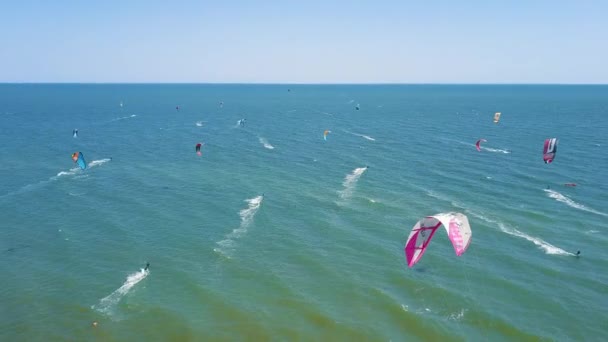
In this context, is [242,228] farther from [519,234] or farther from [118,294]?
[519,234]

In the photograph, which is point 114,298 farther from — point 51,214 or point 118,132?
point 118,132

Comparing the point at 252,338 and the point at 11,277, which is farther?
the point at 11,277

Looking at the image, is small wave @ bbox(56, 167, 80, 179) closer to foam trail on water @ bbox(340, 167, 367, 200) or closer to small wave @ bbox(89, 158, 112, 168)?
small wave @ bbox(89, 158, 112, 168)

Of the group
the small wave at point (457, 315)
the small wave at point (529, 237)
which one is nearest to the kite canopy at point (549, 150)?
the small wave at point (529, 237)

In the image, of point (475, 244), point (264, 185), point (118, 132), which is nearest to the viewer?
point (475, 244)

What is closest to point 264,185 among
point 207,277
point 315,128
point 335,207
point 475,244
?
point 335,207

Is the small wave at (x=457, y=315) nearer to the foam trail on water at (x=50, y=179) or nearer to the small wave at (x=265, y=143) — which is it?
the foam trail on water at (x=50, y=179)
